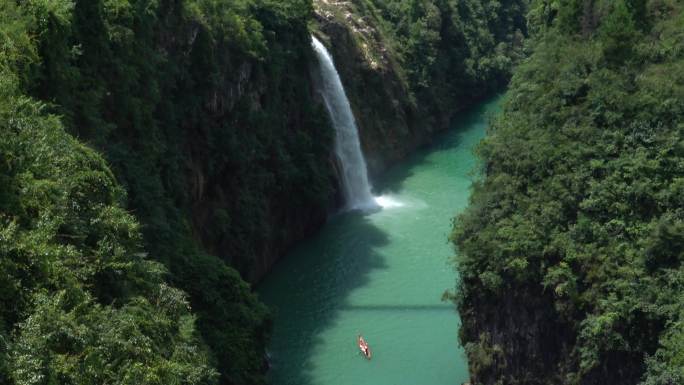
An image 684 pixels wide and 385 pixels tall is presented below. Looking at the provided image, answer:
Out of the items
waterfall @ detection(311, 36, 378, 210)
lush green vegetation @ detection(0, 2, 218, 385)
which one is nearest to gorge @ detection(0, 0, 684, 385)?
lush green vegetation @ detection(0, 2, 218, 385)

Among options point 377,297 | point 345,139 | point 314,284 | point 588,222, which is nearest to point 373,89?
point 345,139

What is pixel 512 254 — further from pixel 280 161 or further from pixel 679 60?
pixel 280 161

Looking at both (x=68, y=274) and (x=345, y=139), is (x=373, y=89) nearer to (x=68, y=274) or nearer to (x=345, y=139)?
(x=345, y=139)

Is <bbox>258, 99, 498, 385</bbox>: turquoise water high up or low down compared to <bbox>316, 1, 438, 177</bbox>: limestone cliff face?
down

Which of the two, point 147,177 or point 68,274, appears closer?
point 68,274

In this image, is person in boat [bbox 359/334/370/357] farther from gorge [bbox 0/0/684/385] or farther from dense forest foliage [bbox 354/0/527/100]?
dense forest foliage [bbox 354/0/527/100]

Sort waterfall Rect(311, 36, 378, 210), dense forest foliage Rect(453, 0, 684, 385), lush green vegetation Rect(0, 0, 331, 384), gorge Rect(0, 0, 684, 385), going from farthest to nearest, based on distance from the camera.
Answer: waterfall Rect(311, 36, 378, 210), dense forest foliage Rect(453, 0, 684, 385), gorge Rect(0, 0, 684, 385), lush green vegetation Rect(0, 0, 331, 384)
